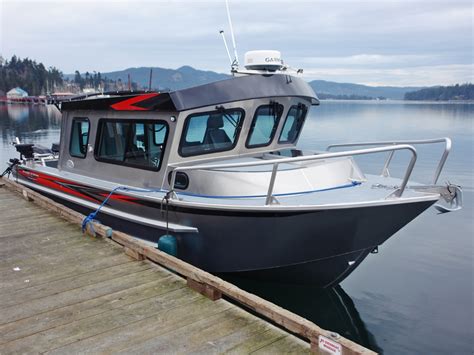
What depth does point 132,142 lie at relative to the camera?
20.5 feet

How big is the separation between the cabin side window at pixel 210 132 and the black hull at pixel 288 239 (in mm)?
930

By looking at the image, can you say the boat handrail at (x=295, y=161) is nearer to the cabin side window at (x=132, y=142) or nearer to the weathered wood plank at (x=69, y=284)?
the cabin side window at (x=132, y=142)

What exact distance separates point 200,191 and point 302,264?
155 cm

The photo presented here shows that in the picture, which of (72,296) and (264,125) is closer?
(72,296)

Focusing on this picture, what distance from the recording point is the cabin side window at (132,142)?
19.5 ft

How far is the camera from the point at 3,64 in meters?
164

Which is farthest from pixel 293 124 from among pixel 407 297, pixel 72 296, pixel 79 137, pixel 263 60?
pixel 72 296

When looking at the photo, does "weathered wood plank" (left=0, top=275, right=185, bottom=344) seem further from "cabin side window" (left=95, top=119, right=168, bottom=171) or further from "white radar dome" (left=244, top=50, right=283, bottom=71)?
"white radar dome" (left=244, top=50, right=283, bottom=71)

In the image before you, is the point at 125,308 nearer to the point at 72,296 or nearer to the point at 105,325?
the point at 105,325

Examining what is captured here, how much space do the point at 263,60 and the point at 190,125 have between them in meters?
1.37

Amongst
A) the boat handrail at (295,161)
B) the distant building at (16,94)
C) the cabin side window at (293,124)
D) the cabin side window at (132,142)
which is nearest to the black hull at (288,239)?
the boat handrail at (295,161)

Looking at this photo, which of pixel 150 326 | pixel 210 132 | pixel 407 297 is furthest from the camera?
pixel 407 297

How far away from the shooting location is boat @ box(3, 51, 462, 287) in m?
4.85

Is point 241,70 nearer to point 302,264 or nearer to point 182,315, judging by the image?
point 302,264
